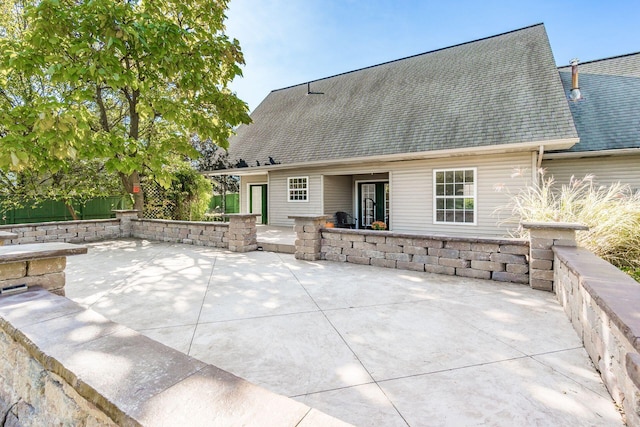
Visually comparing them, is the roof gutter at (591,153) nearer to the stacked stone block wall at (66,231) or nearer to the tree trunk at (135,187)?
the tree trunk at (135,187)

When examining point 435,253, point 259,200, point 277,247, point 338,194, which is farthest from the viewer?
point 259,200

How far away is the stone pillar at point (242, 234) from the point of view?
7391mm

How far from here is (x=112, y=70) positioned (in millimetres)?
6309

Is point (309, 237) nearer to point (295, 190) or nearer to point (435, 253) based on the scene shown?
point (435, 253)

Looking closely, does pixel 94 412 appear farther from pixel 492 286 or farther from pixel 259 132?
pixel 259 132

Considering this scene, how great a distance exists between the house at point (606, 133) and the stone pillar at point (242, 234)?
789 centimetres

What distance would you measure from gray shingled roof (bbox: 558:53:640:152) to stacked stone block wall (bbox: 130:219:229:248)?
9352 millimetres

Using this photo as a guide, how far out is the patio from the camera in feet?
6.33

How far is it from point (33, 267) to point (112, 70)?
5378 mm

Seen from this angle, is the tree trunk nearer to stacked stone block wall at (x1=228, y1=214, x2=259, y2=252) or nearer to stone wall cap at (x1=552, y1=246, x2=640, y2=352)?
stacked stone block wall at (x1=228, y1=214, x2=259, y2=252)

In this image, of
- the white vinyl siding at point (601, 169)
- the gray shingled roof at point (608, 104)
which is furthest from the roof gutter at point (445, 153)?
the gray shingled roof at point (608, 104)

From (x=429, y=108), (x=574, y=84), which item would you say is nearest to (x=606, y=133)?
(x=574, y=84)

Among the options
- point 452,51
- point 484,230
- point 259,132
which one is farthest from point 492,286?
point 259,132

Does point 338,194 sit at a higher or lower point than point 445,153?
lower
